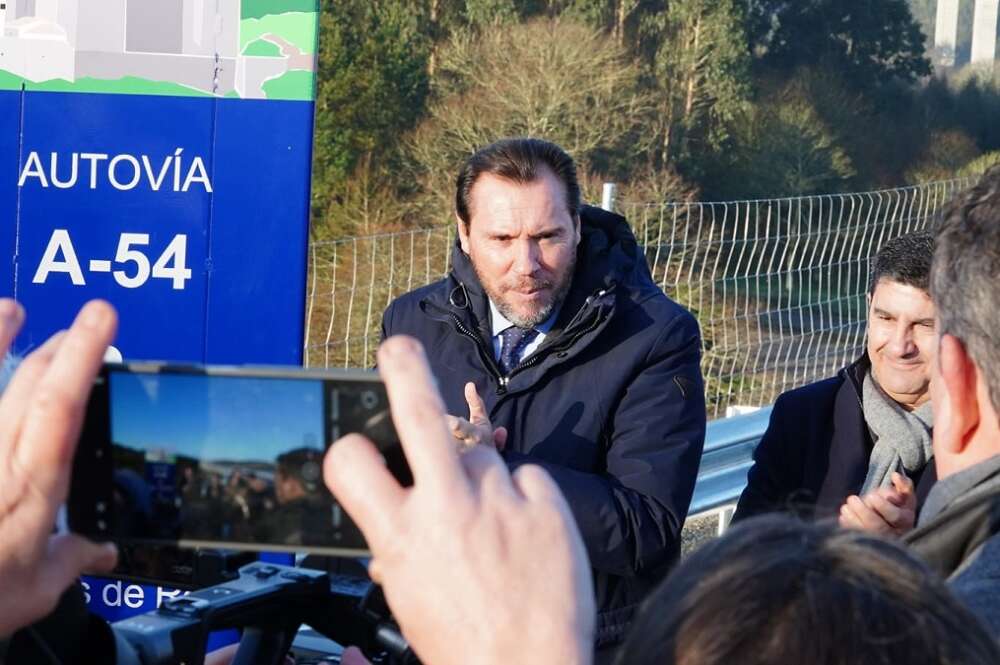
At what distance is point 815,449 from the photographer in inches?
129

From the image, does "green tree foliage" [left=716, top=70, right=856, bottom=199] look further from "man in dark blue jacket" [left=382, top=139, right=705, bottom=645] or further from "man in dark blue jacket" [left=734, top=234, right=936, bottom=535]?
"man in dark blue jacket" [left=382, top=139, right=705, bottom=645]

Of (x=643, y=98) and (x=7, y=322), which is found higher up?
(x=643, y=98)

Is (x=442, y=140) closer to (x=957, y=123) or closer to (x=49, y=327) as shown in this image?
(x=957, y=123)

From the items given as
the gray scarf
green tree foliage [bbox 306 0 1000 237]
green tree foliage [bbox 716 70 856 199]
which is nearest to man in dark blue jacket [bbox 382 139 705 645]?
the gray scarf

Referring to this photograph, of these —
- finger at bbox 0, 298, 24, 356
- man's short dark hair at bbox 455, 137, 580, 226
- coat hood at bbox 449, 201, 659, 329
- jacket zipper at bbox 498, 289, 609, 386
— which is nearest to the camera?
finger at bbox 0, 298, 24, 356

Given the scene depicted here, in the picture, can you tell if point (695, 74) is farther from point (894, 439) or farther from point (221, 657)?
point (221, 657)

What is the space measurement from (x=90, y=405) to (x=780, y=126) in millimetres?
27650

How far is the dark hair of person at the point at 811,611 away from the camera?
0.98 metres

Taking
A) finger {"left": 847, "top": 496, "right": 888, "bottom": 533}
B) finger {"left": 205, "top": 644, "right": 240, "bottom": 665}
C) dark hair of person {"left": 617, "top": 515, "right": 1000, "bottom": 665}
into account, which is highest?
dark hair of person {"left": 617, "top": 515, "right": 1000, "bottom": 665}

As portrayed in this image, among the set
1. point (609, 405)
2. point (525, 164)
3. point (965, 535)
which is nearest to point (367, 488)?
point (965, 535)

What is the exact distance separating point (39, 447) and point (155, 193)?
103 inches

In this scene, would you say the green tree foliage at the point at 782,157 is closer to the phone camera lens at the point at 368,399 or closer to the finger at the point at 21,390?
the phone camera lens at the point at 368,399

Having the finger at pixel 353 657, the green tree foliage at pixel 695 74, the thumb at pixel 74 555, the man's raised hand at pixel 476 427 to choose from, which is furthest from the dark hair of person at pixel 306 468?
the green tree foliage at pixel 695 74

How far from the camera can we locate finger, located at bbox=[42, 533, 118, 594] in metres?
1.16
